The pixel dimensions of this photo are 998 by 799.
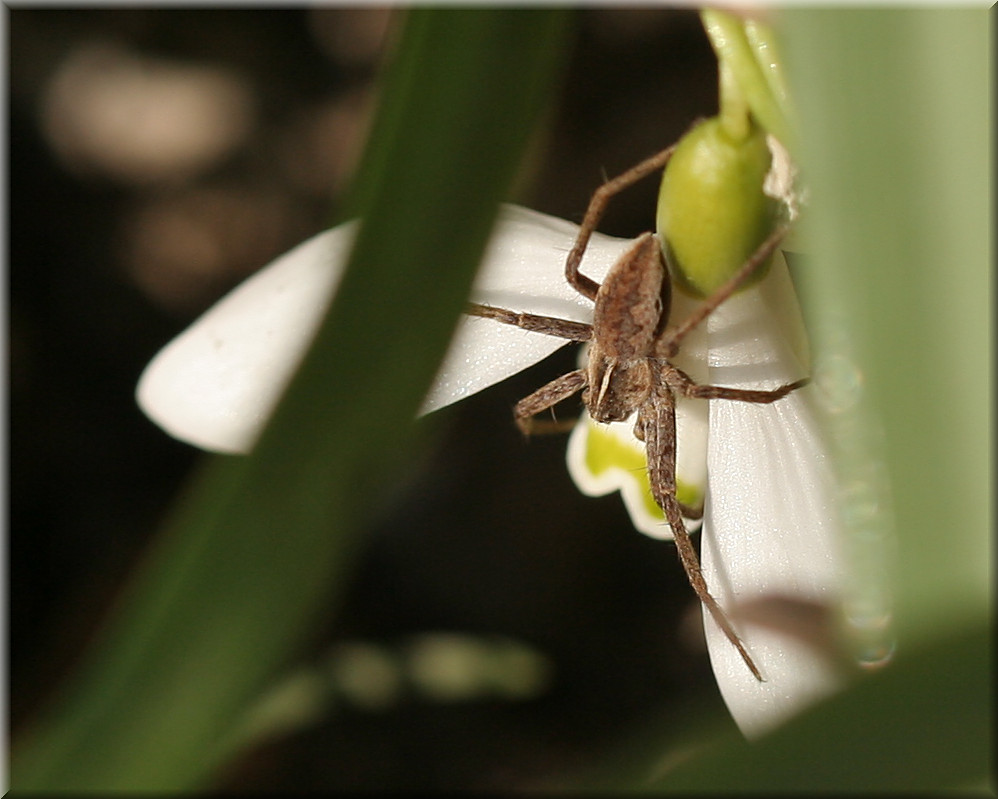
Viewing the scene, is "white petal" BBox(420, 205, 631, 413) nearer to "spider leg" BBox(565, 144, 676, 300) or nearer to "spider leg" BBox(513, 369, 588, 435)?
"spider leg" BBox(565, 144, 676, 300)

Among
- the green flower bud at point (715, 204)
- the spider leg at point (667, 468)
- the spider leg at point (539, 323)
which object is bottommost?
the spider leg at point (667, 468)

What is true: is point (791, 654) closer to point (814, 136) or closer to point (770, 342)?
point (770, 342)

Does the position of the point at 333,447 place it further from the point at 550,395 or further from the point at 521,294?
the point at 550,395

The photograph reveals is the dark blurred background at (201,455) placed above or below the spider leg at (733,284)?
below

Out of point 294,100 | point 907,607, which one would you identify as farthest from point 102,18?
point 907,607

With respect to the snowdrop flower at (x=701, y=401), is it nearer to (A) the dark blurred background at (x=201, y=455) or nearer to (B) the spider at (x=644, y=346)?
(B) the spider at (x=644, y=346)

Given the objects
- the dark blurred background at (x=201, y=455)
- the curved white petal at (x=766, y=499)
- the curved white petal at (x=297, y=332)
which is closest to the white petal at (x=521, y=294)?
the curved white petal at (x=297, y=332)

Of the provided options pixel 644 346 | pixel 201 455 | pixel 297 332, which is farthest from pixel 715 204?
pixel 201 455
